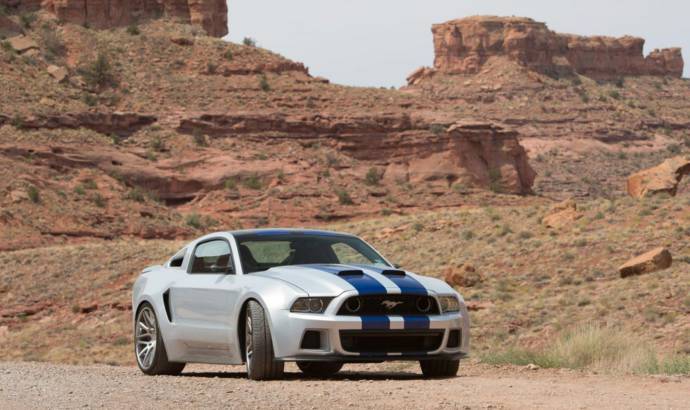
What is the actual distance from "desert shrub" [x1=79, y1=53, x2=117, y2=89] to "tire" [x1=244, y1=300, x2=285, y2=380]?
5466 cm

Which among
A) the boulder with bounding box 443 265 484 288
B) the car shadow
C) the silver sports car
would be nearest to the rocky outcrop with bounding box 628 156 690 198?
the boulder with bounding box 443 265 484 288

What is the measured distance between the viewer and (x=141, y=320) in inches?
489

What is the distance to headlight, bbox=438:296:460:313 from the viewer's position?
416 inches

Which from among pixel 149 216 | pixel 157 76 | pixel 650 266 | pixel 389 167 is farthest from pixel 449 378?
pixel 157 76

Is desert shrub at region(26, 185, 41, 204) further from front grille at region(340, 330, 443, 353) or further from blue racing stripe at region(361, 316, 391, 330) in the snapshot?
blue racing stripe at region(361, 316, 391, 330)

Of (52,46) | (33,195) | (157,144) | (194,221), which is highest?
(52,46)

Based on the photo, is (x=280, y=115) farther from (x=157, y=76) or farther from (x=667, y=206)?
(x=667, y=206)

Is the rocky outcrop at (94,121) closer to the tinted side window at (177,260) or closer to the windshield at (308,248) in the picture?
the tinted side window at (177,260)

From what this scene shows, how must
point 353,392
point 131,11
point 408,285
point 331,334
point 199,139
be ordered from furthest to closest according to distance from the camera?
point 131,11, point 199,139, point 408,285, point 331,334, point 353,392

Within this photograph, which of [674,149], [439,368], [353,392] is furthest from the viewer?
[674,149]

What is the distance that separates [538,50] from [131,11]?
60082 mm

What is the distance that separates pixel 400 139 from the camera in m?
63.0

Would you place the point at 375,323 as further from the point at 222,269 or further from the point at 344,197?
the point at 344,197

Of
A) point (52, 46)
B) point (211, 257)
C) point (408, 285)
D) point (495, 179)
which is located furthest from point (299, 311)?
point (52, 46)
